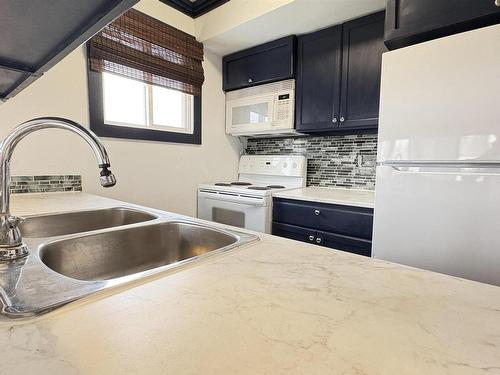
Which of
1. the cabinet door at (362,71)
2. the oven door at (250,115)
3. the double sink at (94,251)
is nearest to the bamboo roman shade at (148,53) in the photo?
the oven door at (250,115)

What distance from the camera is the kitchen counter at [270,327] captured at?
11.8 inches

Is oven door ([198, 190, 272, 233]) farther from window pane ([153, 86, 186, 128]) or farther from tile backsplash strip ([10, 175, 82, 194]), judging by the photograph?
tile backsplash strip ([10, 175, 82, 194])

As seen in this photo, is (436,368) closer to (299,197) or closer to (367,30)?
(299,197)

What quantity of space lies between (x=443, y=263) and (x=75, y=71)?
2.33 metres

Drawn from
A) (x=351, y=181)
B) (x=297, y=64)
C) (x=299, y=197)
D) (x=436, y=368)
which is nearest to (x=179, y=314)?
(x=436, y=368)

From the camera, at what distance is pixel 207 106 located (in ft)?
8.41

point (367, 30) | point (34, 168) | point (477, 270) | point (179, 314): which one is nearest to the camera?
point (179, 314)

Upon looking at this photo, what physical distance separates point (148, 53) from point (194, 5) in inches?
26.0

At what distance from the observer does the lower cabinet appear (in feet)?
5.56

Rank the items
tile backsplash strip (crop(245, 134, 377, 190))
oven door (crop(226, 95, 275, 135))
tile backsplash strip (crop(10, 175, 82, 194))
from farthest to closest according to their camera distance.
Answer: oven door (crop(226, 95, 275, 135)) → tile backsplash strip (crop(245, 134, 377, 190)) → tile backsplash strip (crop(10, 175, 82, 194))

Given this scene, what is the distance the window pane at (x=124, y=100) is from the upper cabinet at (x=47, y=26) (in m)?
1.27

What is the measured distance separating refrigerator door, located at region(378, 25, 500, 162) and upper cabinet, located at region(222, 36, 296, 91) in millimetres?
1028

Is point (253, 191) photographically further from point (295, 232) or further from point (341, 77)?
point (341, 77)

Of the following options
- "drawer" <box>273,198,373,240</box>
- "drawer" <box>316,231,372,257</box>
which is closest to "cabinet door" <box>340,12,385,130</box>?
"drawer" <box>273,198,373,240</box>
